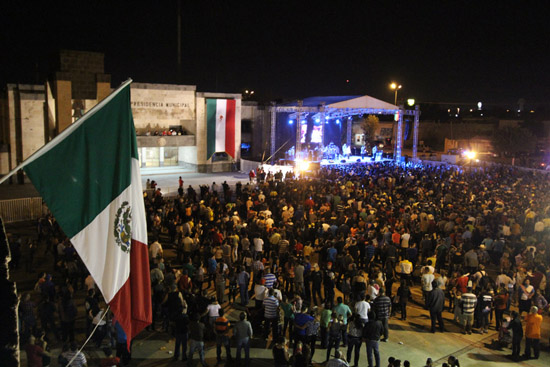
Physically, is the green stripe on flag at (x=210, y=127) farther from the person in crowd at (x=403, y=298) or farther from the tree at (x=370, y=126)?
the tree at (x=370, y=126)

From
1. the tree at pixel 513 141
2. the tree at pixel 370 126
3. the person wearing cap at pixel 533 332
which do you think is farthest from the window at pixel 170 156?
the tree at pixel 513 141

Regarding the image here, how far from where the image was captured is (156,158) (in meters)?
34.5

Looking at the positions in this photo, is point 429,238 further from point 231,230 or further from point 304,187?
point 304,187

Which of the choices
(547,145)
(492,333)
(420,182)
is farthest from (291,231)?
(547,145)

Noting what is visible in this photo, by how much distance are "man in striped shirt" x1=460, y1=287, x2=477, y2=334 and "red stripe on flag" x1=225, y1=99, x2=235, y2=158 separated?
26013 millimetres

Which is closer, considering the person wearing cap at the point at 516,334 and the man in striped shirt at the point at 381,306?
the person wearing cap at the point at 516,334

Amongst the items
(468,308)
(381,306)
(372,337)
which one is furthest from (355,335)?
(468,308)

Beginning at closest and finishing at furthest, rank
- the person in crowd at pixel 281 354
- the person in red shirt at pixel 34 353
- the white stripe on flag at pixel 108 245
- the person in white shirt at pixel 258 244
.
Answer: the white stripe on flag at pixel 108 245
the person in red shirt at pixel 34 353
the person in crowd at pixel 281 354
the person in white shirt at pixel 258 244

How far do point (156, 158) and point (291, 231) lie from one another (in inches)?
853

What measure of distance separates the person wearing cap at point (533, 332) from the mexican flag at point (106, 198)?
7.92 metres

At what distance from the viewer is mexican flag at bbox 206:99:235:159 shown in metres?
33.8

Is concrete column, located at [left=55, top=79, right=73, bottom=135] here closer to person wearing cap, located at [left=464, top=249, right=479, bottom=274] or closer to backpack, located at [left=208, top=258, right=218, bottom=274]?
backpack, located at [left=208, top=258, right=218, bottom=274]

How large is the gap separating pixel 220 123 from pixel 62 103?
13.3m

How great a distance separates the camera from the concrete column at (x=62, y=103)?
22.4m
